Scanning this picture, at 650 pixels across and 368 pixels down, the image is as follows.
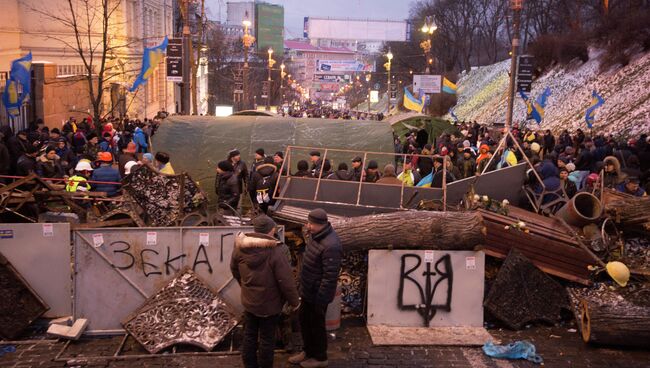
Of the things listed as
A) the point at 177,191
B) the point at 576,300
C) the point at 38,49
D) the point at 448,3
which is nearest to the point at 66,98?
the point at 38,49

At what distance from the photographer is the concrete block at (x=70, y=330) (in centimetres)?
749

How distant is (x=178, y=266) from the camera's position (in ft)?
25.8

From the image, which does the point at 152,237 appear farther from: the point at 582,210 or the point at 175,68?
the point at 175,68

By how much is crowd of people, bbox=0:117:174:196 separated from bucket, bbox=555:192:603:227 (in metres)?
6.23

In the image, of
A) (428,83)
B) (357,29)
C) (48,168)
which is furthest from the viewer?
(357,29)

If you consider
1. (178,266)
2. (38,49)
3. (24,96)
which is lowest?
(178,266)

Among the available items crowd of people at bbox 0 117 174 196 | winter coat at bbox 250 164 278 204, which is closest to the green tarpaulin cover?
crowd of people at bbox 0 117 174 196

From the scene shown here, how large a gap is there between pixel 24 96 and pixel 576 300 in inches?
626

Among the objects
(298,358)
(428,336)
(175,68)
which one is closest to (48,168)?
(298,358)

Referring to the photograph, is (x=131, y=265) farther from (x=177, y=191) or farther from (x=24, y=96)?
(x=24, y=96)

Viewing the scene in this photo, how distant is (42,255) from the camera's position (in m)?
7.90

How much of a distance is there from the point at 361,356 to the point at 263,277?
1.77m

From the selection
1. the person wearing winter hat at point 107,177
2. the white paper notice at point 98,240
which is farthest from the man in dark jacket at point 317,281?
the person wearing winter hat at point 107,177

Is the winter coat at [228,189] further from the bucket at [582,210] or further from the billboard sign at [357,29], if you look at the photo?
the billboard sign at [357,29]
